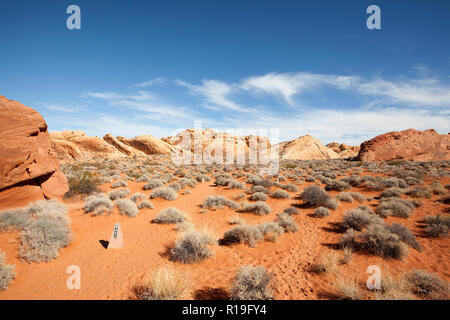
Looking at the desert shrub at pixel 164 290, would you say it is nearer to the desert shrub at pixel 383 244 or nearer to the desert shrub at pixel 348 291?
the desert shrub at pixel 348 291

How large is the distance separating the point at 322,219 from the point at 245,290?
20.5 feet

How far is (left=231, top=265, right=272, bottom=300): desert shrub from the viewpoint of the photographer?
136 inches

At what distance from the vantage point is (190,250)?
5.20 meters

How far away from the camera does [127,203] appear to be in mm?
9203

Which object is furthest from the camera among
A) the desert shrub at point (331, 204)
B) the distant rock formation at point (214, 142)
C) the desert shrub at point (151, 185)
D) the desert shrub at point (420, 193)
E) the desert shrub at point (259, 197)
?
the distant rock formation at point (214, 142)


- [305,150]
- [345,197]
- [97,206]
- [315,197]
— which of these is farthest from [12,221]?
[305,150]

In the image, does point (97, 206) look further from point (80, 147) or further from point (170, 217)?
point (80, 147)

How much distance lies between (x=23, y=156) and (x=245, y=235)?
371 inches

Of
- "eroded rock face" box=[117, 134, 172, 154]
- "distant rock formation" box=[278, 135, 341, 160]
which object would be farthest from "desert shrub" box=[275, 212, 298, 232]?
"distant rock formation" box=[278, 135, 341, 160]

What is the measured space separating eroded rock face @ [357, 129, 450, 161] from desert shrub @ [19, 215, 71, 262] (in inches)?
1448

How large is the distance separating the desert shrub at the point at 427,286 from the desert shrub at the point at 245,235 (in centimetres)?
361

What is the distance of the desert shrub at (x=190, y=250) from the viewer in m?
5.03

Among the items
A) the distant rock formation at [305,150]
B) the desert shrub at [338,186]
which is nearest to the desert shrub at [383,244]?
the desert shrub at [338,186]
